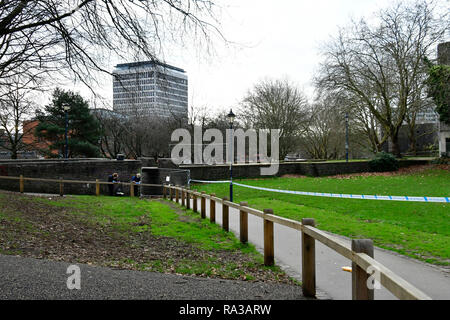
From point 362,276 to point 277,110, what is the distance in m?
37.9

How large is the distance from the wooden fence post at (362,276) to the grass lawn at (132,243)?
2208mm

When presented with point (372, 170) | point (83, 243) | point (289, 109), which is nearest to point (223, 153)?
point (289, 109)

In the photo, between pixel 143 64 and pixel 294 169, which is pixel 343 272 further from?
pixel 294 169

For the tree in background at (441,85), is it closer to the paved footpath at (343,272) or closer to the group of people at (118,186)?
the group of people at (118,186)

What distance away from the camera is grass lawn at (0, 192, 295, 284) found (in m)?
5.97

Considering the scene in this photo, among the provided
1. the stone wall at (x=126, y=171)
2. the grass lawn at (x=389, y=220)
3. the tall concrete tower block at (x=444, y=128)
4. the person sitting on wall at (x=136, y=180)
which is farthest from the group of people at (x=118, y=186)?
the tall concrete tower block at (x=444, y=128)

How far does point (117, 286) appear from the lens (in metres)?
4.57

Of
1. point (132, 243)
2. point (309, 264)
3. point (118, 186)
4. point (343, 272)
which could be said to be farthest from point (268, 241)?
point (118, 186)

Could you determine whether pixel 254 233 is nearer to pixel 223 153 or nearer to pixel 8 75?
pixel 8 75

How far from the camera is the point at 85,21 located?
7.29m

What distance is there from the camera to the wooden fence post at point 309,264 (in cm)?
440

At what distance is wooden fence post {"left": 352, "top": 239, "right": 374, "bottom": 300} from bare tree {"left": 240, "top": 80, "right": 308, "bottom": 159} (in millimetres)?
36846

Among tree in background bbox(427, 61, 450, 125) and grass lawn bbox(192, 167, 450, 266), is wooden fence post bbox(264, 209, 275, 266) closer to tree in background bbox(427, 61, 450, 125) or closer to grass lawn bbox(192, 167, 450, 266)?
grass lawn bbox(192, 167, 450, 266)

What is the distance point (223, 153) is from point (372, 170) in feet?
63.5
